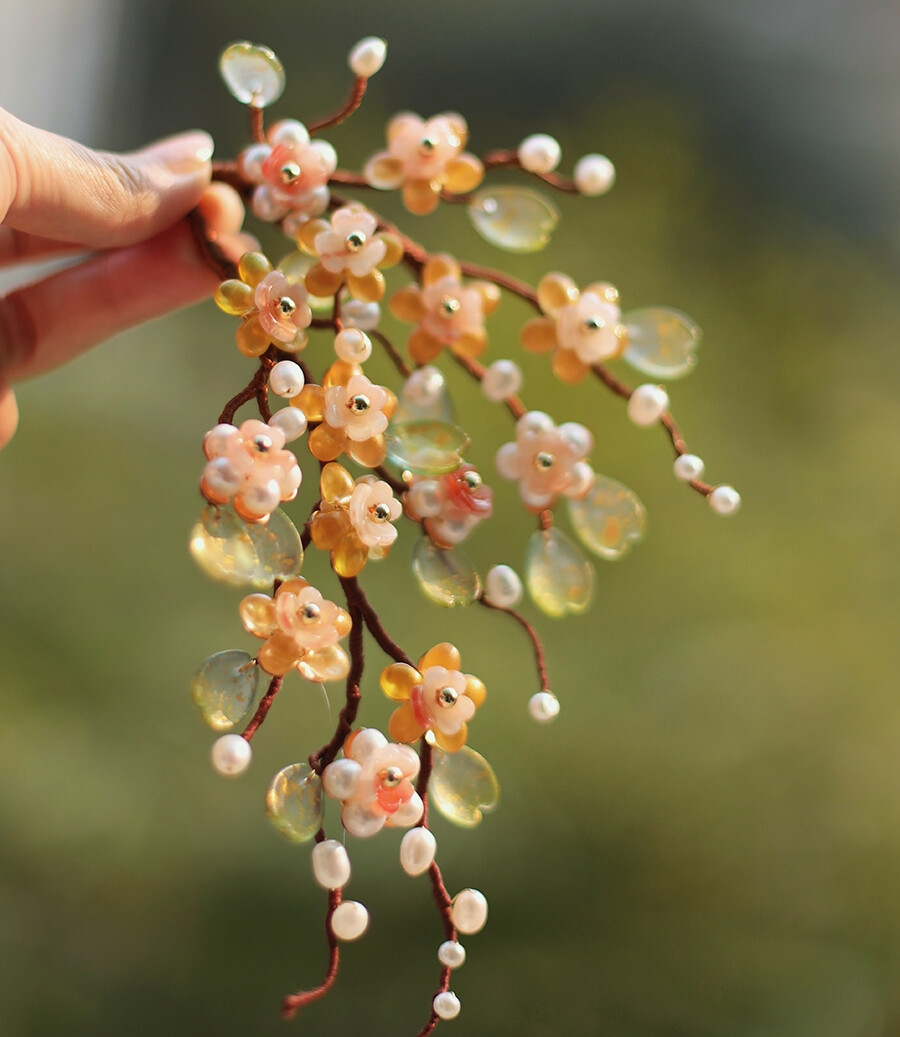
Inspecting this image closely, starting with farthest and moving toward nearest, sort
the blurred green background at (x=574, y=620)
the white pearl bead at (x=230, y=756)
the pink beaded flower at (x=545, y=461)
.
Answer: the blurred green background at (x=574, y=620) < the pink beaded flower at (x=545, y=461) < the white pearl bead at (x=230, y=756)

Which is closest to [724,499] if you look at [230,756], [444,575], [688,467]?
[688,467]

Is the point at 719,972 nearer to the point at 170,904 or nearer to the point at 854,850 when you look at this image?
the point at 854,850

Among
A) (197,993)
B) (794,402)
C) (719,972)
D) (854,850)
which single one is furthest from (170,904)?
(794,402)

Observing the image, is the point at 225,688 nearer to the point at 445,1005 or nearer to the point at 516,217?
the point at 445,1005

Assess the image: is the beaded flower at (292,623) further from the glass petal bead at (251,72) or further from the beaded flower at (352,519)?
the glass petal bead at (251,72)


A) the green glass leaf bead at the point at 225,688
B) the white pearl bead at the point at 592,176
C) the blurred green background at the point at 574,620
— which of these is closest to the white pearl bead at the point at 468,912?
the green glass leaf bead at the point at 225,688

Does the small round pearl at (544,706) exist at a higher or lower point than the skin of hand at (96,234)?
lower

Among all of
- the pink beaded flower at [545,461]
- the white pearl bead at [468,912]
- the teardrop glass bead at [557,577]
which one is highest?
the pink beaded flower at [545,461]

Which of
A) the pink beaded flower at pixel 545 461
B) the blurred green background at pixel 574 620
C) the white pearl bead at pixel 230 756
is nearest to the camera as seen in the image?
the white pearl bead at pixel 230 756
